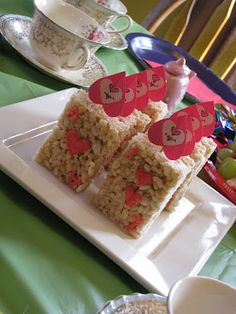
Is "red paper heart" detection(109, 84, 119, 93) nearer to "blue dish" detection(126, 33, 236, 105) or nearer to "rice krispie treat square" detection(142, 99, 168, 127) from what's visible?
"rice krispie treat square" detection(142, 99, 168, 127)

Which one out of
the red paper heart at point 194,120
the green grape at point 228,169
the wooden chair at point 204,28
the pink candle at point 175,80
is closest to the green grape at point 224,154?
the green grape at point 228,169

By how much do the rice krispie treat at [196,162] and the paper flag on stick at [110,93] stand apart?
164 millimetres

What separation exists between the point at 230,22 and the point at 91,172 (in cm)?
209

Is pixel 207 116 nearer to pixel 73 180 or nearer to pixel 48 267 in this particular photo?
pixel 73 180

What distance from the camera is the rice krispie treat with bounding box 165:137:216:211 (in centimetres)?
80

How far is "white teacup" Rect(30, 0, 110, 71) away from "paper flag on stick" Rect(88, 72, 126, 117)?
0.28 meters

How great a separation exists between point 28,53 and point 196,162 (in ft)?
1.53

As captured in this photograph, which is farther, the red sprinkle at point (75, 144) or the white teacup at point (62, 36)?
the white teacup at point (62, 36)

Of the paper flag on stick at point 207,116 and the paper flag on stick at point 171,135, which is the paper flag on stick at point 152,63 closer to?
the paper flag on stick at point 207,116

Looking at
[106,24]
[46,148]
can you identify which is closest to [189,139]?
[46,148]

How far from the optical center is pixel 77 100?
2.44 feet

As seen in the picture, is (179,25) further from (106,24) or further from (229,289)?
(229,289)

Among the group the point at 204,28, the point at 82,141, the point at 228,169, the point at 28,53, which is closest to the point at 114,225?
the point at 82,141

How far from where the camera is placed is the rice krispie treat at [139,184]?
699mm
